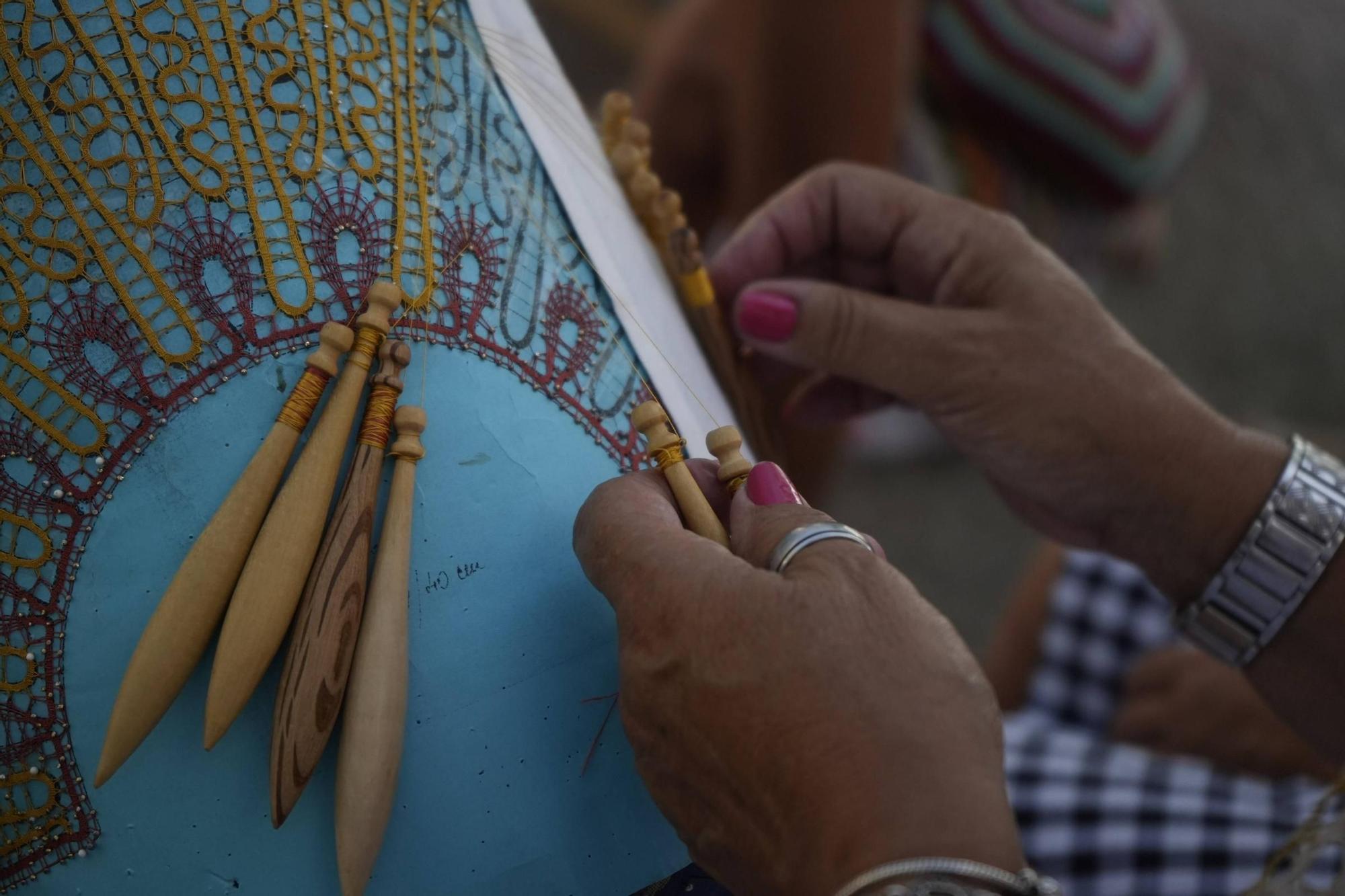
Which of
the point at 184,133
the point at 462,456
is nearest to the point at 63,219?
the point at 184,133

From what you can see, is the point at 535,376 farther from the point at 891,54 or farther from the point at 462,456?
the point at 891,54

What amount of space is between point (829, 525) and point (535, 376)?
199mm

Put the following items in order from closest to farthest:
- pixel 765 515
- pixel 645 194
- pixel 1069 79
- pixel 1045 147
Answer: pixel 765 515, pixel 645 194, pixel 1069 79, pixel 1045 147

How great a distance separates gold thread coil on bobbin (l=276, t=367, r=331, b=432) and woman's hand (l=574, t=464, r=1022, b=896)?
17 cm

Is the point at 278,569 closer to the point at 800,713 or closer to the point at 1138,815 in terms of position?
the point at 800,713

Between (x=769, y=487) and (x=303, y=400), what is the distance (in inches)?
10.0

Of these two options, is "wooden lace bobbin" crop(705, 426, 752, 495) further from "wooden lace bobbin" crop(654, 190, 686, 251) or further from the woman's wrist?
the woman's wrist

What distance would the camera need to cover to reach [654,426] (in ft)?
1.99

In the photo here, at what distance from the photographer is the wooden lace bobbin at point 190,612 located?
518mm

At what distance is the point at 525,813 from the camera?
1.90ft

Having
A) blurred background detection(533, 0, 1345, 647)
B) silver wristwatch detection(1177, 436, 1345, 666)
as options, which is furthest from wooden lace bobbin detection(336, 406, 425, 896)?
blurred background detection(533, 0, 1345, 647)

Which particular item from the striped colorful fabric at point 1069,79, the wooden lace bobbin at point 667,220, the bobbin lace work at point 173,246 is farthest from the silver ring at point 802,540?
the striped colorful fabric at point 1069,79

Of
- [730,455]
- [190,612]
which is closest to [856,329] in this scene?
[730,455]

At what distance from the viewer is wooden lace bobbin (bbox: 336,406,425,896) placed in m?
0.53
